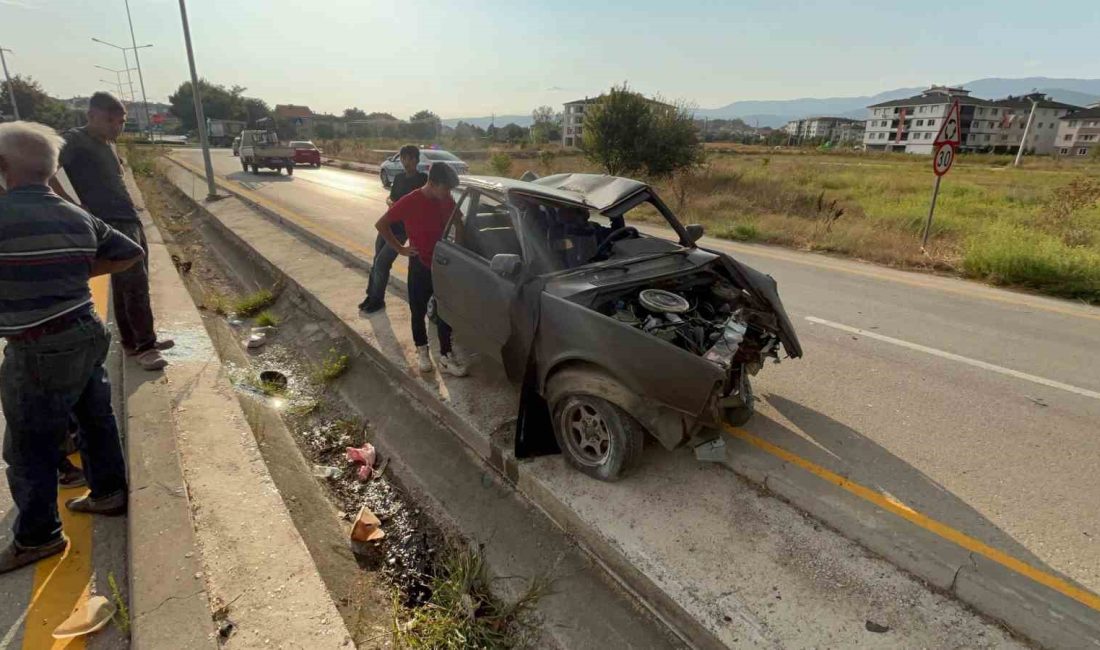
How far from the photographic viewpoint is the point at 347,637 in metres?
2.24

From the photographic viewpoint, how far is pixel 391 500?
3.67 m

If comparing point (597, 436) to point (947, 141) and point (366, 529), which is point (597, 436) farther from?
point (947, 141)

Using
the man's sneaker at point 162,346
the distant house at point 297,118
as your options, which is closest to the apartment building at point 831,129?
the distant house at point 297,118

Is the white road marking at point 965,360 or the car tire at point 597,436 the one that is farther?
the white road marking at point 965,360

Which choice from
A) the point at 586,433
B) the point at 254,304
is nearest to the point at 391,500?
the point at 586,433

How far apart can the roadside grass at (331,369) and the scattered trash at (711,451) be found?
3.51 m

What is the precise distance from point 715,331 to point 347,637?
2.48m

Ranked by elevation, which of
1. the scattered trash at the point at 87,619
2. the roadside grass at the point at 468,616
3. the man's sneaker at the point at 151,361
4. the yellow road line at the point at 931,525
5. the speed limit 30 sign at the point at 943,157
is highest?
the speed limit 30 sign at the point at 943,157

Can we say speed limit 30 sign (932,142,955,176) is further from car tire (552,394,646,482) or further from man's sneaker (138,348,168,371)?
man's sneaker (138,348,168,371)

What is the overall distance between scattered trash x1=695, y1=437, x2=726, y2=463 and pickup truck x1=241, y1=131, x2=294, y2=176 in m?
24.6

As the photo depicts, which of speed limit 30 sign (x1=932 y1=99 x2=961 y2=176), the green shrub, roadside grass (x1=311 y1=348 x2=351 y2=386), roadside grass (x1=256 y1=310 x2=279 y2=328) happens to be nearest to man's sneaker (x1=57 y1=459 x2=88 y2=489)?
roadside grass (x1=311 y1=348 x2=351 y2=386)

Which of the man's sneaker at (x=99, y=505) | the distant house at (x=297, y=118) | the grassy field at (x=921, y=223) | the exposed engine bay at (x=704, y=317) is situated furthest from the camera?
the distant house at (x=297, y=118)

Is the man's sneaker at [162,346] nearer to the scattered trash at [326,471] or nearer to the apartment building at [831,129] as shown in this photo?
the scattered trash at [326,471]

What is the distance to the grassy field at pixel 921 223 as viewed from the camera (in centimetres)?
811
